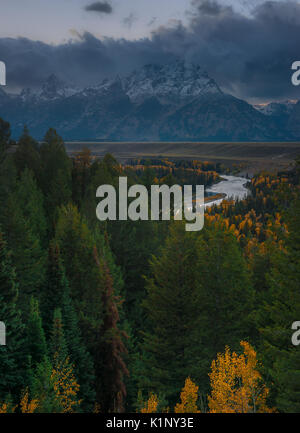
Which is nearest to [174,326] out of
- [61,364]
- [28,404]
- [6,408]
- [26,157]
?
[61,364]

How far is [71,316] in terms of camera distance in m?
25.9

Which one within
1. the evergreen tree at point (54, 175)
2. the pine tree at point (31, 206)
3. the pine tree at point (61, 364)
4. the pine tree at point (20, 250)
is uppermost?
the evergreen tree at point (54, 175)

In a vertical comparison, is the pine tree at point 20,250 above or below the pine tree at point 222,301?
above

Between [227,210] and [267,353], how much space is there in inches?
6485

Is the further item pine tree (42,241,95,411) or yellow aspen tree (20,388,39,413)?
pine tree (42,241,95,411)

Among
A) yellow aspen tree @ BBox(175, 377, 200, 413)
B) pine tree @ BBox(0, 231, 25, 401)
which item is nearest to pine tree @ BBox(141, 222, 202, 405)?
yellow aspen tree @ BBox(175, 377, 200, 413)

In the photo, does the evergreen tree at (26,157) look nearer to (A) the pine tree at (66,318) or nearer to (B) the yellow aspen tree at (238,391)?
(A) the pine tree at (66,318)

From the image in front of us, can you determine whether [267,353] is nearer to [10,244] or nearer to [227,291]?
[227,291]

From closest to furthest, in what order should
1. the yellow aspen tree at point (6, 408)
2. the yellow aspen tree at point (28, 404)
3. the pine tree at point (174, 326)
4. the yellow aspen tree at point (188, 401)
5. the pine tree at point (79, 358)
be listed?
the yellow aspen tree at point (6, 408)
the yellow aspen tree at point (28, 404)
the yellow aspen tree at point (188, 401)
the pine tree at point (79, 358)
the pine tree at point (174, 326)

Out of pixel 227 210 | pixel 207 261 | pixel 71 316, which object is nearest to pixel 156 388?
pixel 71 316

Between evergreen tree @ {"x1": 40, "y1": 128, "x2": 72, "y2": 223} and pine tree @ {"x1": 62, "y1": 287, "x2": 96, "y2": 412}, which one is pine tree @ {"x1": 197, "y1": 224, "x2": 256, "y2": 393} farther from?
evergreen tree @ {"x1": 40, "y1": 128, "x2": 72, "y2": 223}

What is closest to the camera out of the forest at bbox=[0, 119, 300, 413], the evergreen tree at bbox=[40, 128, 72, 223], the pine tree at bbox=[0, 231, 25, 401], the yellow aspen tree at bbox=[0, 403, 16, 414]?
the yellow aspen tree at bbox=[0, 403, 16, 414]

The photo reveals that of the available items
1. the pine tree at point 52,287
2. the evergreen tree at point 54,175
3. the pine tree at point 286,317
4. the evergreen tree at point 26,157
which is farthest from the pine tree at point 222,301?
the evergreen tree at point 26,157
